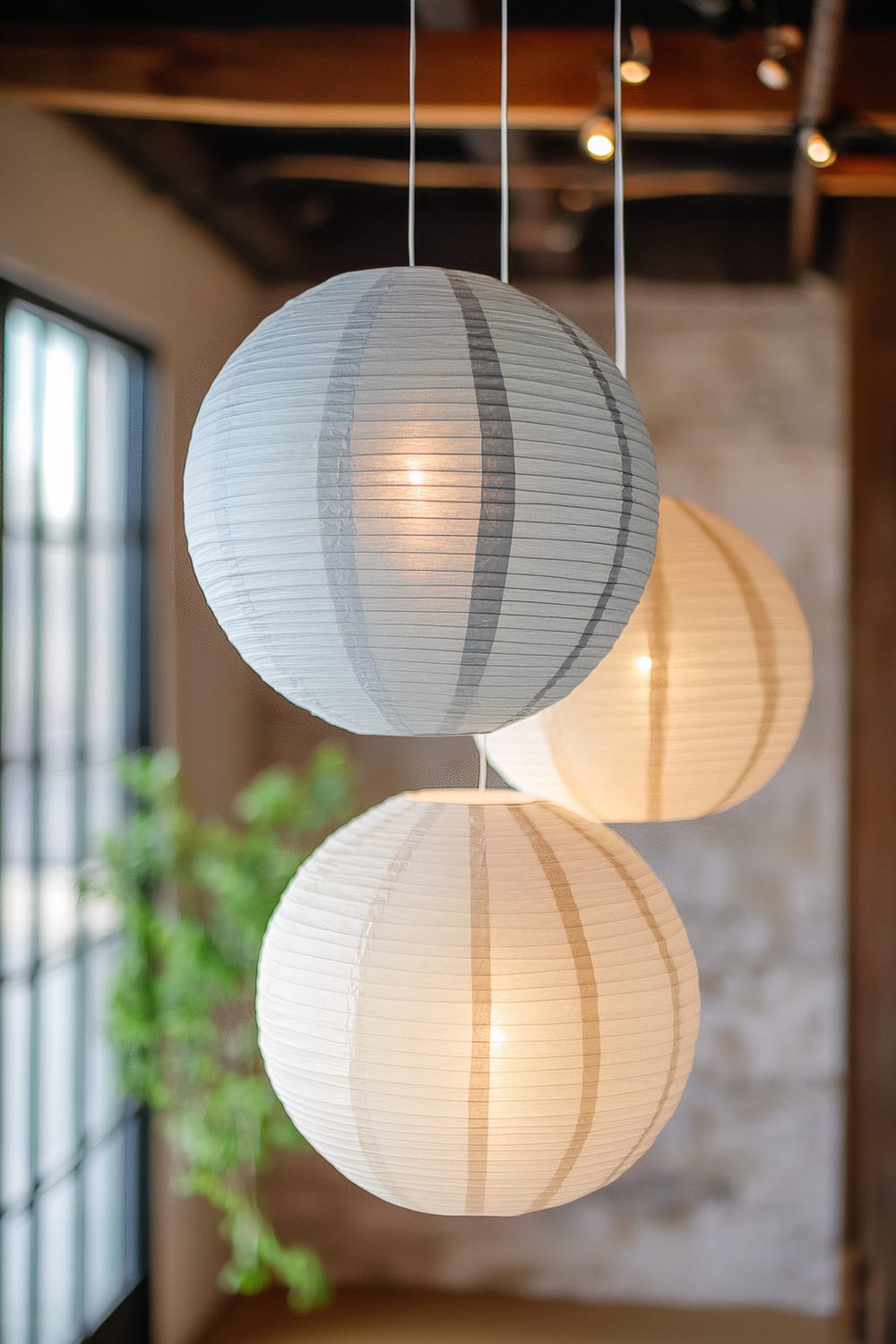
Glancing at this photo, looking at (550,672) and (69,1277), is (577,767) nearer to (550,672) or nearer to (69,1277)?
(550,672)

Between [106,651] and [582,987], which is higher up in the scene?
[106,651]

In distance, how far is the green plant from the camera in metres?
3.03

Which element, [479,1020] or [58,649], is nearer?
[479,1020]

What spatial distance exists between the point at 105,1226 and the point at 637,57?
3.07 m

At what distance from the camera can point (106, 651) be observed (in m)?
3.29

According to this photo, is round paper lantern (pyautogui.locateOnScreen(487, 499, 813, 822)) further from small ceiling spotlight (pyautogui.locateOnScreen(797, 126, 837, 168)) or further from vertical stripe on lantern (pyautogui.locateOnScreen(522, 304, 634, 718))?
small ceiling spotlight (pyautogui.locateOnScreen(797, 126, 837, 168))

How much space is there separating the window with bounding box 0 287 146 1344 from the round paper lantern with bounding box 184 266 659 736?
2100 millimetres

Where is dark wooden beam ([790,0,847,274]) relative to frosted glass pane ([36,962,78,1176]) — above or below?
above

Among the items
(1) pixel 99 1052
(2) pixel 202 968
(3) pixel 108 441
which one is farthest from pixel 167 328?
(1) pixel 99 1052

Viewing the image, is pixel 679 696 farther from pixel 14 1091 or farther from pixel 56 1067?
pixel 56 1067

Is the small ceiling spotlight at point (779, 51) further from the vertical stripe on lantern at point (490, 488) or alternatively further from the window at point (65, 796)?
the vertical stripe on lantern at point (490, 488)

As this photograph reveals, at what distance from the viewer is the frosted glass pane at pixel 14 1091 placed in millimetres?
2736

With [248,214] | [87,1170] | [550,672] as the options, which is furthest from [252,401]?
[248,214]

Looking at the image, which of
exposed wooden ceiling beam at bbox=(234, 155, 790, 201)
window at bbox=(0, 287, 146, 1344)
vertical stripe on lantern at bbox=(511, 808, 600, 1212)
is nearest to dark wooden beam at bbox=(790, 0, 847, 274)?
exposed wooden ceiling beam at bbox=(234, 155, 790, 201)
